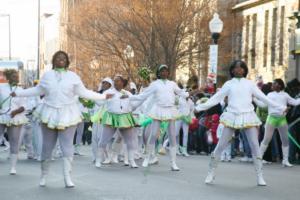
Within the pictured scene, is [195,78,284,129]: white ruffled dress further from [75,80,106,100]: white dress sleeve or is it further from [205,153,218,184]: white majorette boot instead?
[75,80,106,100]: white dress sleeve

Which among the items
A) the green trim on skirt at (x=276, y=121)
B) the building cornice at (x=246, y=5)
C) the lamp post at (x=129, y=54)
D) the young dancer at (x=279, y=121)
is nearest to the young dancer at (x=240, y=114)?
the young dancer at (x=279, y=121)

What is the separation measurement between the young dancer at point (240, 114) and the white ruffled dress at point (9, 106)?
3.63 meters

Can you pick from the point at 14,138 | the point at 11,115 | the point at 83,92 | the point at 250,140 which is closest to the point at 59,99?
the point at 83,92

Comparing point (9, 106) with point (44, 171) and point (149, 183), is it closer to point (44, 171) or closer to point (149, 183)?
point (44, 171)

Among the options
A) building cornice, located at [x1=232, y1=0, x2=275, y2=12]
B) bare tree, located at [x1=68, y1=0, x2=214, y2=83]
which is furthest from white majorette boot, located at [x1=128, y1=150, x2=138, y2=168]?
building cornice, located at [x1=232, y1=0, x2=275, y2=12]

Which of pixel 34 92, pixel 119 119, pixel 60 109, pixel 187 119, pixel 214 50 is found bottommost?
pixel 187 119

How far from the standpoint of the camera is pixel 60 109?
1163cm

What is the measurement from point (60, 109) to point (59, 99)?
0.16 meters

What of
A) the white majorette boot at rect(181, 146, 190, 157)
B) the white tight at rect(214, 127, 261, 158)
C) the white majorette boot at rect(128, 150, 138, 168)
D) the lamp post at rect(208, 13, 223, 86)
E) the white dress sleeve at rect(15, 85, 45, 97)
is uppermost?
the lamp post at rect(208, 13, 223, 86)

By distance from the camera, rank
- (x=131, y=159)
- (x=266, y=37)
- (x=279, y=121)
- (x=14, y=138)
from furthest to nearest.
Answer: (x=266, y=37), (x=279, y=121), (x=131, y=159), (x=14, y=138)

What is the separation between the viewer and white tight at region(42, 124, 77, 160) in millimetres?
11633

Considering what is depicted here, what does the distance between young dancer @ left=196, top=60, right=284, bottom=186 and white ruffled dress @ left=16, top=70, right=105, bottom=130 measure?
235 cm

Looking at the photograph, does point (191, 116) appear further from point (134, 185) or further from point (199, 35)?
point (199, 35)

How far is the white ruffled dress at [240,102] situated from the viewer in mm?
12422
